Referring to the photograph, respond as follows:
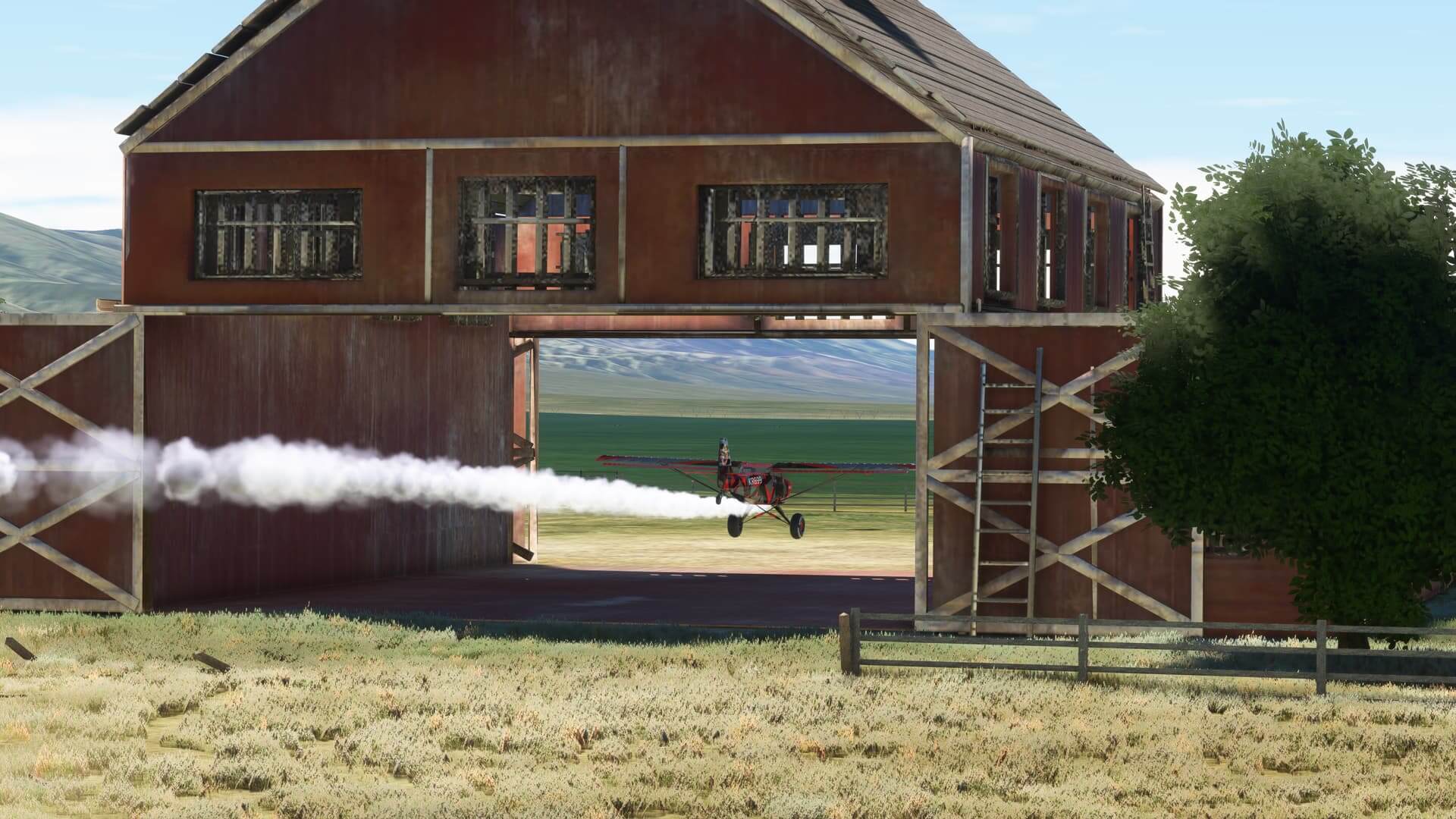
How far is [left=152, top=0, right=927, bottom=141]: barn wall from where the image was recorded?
31469 mm

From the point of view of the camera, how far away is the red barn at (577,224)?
29.5 m

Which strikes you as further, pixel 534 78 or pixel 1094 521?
pixel 534 78

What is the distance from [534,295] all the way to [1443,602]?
1772cm

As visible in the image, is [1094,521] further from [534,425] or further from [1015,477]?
[534,425]

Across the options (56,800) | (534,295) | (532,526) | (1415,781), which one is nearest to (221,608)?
(534,295)

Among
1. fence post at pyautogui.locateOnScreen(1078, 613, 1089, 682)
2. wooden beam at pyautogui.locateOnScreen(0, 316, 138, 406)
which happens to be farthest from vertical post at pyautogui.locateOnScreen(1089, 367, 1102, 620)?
wooden beam at pyautogui.locateOnScreen(0, 316, 138, 406)

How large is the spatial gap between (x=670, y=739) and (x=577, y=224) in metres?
13.4

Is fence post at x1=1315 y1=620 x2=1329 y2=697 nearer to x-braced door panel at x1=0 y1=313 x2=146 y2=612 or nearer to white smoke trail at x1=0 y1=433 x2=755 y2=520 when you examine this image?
x-braced door panel at x1=0 y1=313 x2=146 y2=612

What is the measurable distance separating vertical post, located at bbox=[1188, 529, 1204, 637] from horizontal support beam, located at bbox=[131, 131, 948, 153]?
7378 millimetres

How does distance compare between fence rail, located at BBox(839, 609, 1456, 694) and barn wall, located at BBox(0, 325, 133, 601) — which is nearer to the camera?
fence rail, located at BBox(839, 609, 1456, 694)

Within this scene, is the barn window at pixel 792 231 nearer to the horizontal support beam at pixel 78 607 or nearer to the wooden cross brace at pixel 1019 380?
the wooden cross brace at pixel 1019 380

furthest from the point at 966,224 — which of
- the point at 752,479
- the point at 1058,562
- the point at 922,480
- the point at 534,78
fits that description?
the point at 752,479

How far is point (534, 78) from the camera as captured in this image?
106 ft

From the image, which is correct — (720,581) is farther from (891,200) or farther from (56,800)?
(56,800)
